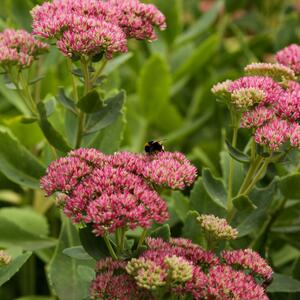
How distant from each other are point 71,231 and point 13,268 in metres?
0.34

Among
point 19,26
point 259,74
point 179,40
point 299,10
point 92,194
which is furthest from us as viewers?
→ point 299,10

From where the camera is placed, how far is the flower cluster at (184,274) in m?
1.25

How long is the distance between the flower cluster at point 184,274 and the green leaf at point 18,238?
2.07 feet

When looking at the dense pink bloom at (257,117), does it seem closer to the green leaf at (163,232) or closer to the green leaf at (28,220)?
the green leaf at (163,232)

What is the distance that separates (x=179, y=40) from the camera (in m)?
2.91

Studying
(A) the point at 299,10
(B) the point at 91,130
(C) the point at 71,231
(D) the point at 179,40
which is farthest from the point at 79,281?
(A) the point at 299,10

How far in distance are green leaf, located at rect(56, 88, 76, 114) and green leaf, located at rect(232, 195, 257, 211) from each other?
464 mm

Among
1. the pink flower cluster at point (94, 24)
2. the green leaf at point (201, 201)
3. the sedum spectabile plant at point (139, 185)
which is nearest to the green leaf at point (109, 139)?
the sedum spectabile plant at point (139, 185)

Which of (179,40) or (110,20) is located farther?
(179,40)

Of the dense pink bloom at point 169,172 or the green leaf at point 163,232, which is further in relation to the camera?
the green leaf at point 163,232

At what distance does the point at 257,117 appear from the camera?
151cm

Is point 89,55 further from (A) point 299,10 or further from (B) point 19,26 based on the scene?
(A) point 299,10

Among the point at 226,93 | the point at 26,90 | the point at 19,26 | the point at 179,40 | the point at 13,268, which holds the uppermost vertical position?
the point at 179,40

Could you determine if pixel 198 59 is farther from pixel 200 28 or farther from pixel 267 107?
pixel 267 107
